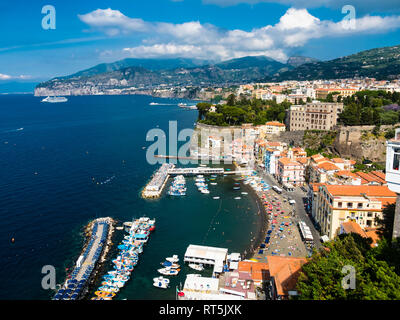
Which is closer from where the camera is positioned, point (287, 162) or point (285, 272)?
point (285, 272)

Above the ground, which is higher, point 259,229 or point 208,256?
point 259,229

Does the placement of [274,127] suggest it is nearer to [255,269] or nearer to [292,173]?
[292,173]

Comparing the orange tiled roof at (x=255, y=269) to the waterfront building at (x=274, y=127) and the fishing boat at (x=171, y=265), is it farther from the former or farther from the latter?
the waterfront building at (x=274, y=127)

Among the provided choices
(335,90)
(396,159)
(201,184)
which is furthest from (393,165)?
(335,90)

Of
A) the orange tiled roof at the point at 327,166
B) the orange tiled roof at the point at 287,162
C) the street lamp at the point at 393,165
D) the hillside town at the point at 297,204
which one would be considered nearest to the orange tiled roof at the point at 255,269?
the hillside town at the point at 297,204

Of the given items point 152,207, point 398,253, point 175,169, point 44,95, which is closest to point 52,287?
point 152,207
